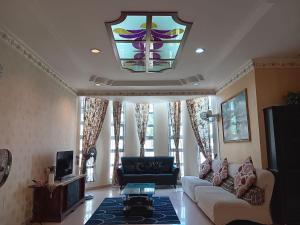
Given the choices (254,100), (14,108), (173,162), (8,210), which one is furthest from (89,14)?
(173,162)

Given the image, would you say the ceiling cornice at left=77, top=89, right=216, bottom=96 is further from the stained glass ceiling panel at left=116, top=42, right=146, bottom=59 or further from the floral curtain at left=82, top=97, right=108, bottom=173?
the stained glass ceiling panel at left=116, top=42, right=146, bottom=59

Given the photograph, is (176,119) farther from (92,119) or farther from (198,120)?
(92,119)

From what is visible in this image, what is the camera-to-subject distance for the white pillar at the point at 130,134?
27.0 feet

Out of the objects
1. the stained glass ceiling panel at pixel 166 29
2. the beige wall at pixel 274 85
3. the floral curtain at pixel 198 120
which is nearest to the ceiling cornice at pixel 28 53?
the stained glass ceiling panel at pixel 166 29

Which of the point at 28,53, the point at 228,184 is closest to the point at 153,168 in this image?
the point at 228,184

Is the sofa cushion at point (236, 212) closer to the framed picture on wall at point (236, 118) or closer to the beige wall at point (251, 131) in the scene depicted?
the beige wall at point (251, 131)

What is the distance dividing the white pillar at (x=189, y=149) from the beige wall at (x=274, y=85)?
374cm

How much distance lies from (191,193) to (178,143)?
283cm

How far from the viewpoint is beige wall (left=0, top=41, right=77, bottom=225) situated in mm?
3415

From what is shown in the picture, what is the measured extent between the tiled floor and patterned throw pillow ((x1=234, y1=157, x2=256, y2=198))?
708 mm

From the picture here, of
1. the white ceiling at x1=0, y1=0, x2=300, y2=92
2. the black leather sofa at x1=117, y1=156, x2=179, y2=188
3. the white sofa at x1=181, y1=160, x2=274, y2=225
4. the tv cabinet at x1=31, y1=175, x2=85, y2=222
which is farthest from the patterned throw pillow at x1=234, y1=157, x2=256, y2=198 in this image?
the black leather sofa at x1=117, y1=156, x2=179, y2=188

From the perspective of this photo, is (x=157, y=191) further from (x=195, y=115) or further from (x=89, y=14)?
(x=89, y=14)

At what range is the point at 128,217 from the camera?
4.36 m

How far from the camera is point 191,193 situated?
18.1 ft
